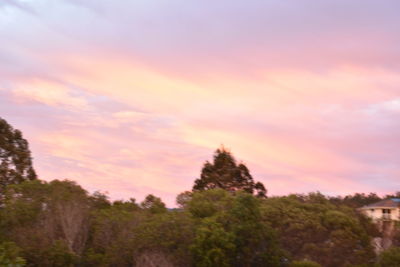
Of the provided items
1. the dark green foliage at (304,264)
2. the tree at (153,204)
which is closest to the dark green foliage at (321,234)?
the dark green foliage at (304,264)

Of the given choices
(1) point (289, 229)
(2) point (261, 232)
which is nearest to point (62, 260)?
(2) point (261, 232)

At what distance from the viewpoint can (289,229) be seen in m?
29.4

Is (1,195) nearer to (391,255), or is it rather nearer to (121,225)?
(121,225)

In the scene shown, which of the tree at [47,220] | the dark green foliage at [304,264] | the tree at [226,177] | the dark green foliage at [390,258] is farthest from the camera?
the tree at [226,177]

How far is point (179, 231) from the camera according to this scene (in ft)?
87.4

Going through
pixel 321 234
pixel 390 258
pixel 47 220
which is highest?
pixel 321 234

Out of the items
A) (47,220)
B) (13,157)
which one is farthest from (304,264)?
(13,157)

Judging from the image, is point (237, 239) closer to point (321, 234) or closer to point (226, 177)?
point (321, 234)

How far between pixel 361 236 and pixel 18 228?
686 inches

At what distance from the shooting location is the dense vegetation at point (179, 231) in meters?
25.4

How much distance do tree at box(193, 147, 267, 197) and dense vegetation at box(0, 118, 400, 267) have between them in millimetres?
14855

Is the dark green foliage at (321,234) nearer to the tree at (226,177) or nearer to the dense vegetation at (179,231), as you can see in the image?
the dense vegetation at (179,231)

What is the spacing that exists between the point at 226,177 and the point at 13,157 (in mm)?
19460

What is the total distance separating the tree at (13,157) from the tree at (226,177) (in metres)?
17.2
